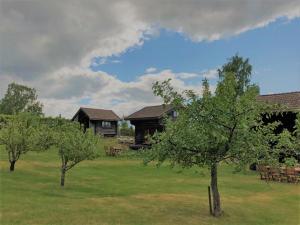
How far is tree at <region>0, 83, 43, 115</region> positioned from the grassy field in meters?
70.3

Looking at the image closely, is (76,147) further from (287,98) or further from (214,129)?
(287,98)

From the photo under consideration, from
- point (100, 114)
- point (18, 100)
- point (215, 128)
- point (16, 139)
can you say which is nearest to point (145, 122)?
point (100, 114)

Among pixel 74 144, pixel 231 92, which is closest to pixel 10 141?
pixel 74 144

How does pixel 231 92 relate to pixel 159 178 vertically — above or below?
above

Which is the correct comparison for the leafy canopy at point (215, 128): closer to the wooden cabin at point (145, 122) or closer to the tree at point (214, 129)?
the tree at point (214, 129)

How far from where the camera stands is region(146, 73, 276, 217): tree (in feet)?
39.6

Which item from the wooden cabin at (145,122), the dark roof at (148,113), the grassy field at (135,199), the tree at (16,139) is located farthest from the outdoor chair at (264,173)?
the wooden cabin at (145,122)

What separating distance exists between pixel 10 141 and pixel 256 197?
53.6 ft

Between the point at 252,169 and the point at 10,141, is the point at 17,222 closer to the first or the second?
the point at 10,141

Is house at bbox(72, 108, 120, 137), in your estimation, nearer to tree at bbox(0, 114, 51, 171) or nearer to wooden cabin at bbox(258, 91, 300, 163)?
wooden cabin at bbox(258, 91, 300, 163)

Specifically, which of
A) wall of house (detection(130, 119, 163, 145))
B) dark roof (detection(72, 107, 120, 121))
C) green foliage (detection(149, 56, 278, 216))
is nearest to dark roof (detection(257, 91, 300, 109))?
green foliage (detection(149, 56, 278, 216))

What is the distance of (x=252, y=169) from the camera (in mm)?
30297

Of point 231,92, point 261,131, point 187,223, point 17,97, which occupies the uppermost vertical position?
point 17,97

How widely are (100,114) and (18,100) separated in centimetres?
3707
